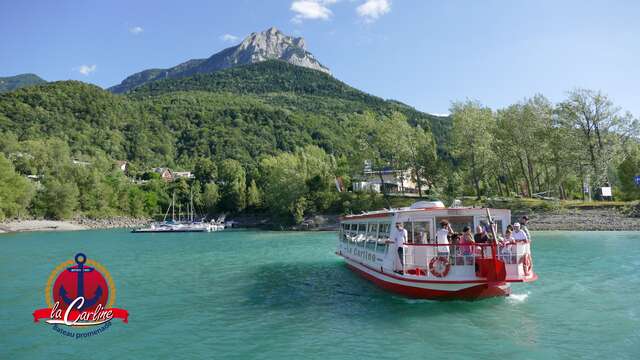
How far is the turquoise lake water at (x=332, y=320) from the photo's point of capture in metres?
12.7

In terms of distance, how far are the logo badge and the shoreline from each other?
168ft

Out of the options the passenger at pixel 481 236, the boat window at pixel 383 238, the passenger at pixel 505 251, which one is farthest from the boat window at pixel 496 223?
the boat window at pixel 383 238

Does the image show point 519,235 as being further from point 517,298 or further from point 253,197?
point 253,197

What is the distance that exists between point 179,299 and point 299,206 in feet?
196

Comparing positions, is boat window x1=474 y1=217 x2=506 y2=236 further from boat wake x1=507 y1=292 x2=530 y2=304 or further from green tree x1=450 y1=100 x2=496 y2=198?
green tree x1=450 y1=100 x2=496 y2=198

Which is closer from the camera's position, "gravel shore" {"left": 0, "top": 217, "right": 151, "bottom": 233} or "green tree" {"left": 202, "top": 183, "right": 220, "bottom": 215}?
"gravel shore" {"left": 0, "top": 217, "right": 151, "bottom": 233}

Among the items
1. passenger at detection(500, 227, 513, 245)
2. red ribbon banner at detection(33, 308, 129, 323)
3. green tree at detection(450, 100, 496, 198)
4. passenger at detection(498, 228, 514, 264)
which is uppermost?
green tree at detection(450, 100, 496, 198)

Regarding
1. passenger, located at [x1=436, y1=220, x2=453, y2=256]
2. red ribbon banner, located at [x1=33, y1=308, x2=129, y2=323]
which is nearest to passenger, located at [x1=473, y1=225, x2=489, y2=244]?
passenger, located at [x1=436, y1=220, x2=453, y2=256]

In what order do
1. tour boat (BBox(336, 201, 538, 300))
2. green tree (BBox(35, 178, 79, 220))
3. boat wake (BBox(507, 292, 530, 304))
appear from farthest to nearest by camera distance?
green tree (BBox(35, 178, 79, 220)) < boat wake (BBox(507, 292, 530, 304)) < tour boat (BBox(336, 201, 538, 300))

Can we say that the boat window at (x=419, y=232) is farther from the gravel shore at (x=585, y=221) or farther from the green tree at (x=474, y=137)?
the green tree at (x=474, y=137)

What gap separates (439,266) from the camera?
56.4 feet

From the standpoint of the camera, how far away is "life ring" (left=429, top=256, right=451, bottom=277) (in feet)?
56.1

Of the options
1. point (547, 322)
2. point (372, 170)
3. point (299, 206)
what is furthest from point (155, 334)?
point (372, 170)

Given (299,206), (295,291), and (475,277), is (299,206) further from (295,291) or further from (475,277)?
(475,277)
